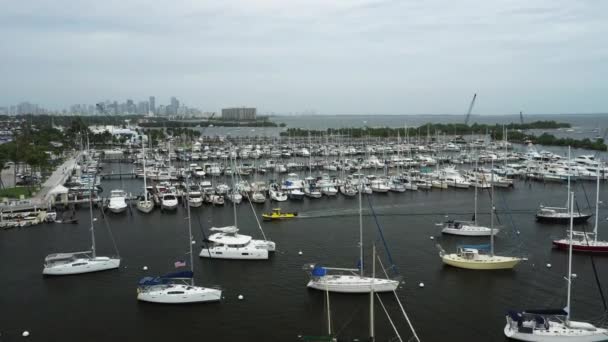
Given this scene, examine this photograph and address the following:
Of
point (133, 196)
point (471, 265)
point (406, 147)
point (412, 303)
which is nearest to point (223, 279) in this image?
point (412, 303)

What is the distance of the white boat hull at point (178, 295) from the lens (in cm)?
1939

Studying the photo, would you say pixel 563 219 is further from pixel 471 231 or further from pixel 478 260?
pixel 478 260

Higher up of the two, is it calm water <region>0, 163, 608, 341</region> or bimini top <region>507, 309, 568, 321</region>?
bimini top <region>507, 309, 568, 321</region>

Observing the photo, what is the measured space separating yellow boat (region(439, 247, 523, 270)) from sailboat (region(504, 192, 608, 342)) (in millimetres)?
5814

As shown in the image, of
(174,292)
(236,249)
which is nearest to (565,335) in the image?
(174,292)

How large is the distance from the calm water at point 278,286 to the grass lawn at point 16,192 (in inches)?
329

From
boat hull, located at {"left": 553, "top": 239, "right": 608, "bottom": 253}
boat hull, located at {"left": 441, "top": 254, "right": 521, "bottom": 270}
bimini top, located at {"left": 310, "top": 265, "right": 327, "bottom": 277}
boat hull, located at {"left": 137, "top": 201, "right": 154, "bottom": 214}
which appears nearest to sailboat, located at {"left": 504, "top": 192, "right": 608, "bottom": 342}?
boat hull, located at {"left": 441, "top": 254, "right": 521, "bottom": 270}

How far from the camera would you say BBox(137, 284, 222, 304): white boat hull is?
1939 cm

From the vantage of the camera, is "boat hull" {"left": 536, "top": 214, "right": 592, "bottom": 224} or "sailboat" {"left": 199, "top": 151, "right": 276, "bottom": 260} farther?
"boat hull" {"left": 536, "top": 214, "right": 592, "bottom": 224}

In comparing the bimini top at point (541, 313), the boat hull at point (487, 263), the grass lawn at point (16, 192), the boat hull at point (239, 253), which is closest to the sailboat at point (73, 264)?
the boat hull at point (239, 253)

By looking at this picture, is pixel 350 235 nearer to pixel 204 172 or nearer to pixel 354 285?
pixel 354 285

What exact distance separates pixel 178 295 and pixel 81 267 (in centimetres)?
649

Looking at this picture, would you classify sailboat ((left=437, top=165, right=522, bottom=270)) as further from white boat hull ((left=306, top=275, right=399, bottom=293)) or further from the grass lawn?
the grass lawn

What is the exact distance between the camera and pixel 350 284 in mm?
19797
